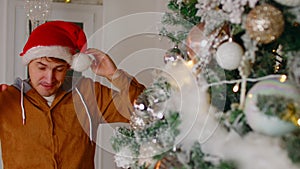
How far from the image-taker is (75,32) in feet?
4.92

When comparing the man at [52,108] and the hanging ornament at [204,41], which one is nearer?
the hanging ornament at [204,41]

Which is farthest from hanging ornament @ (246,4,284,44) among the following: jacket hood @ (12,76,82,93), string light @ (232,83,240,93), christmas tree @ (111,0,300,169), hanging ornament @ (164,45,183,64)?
jacket hood @ (12,76,82,93)

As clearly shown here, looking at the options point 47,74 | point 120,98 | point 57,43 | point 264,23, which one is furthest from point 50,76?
point 264,23

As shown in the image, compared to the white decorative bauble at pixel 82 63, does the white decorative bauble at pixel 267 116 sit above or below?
above

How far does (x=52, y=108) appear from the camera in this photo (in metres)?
1.50

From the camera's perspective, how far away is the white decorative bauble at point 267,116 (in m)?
0.70

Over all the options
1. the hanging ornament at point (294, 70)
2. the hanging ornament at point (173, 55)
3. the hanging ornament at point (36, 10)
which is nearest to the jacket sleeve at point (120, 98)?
the hanging ornament at point (173, 55)

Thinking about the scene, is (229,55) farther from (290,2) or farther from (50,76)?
(50,76)

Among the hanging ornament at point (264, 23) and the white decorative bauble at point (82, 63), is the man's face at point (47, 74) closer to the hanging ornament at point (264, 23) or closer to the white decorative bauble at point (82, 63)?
the white decorative bauble at point (82, 63)

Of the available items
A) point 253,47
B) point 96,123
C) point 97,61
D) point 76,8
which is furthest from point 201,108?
point 76,8

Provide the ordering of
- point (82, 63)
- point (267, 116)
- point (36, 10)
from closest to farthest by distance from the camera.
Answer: point (267, 116) → point (82, 63) → point (36, 10)

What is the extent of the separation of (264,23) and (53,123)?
94 cm

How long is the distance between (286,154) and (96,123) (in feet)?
3.06

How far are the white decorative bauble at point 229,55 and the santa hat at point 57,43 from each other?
718mm
